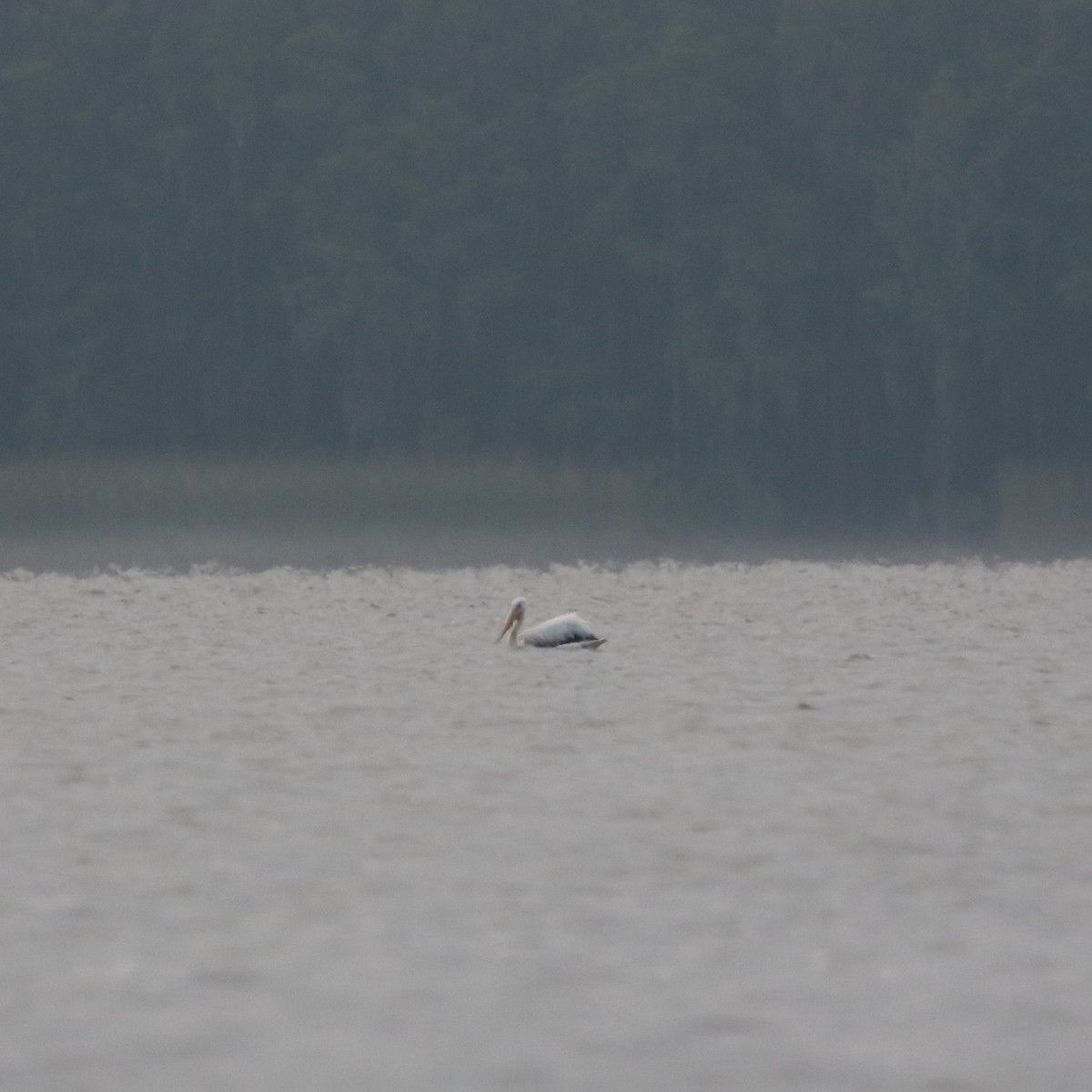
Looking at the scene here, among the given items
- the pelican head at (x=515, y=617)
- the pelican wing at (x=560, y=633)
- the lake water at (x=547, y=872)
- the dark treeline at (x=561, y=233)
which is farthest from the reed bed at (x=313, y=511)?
the lake water at (x=547, y=872)

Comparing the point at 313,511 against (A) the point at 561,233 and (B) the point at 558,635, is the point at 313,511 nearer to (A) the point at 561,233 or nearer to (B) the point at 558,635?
(A) the point at 561,233

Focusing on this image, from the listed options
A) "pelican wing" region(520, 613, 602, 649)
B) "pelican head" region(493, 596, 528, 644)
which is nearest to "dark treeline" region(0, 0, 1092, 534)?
"pelican head" region(493, 596, 528, 644)

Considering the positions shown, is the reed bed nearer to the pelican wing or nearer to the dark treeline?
the dark treeline

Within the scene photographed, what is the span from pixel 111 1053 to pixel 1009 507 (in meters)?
63.7

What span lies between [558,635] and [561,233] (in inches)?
2172

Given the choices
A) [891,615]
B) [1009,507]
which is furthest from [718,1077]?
[1009,507]

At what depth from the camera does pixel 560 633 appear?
22875mm

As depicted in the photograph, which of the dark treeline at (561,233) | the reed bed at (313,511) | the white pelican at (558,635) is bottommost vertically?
the reed bed at (313,511)

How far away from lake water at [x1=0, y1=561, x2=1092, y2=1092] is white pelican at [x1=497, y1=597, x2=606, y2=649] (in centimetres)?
33

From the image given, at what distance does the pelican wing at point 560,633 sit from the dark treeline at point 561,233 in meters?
47.4

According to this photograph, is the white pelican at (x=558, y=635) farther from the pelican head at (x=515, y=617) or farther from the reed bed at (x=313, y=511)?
the reed bed at (x=313, y=511)

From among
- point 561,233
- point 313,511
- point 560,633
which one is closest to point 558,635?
point 560,633

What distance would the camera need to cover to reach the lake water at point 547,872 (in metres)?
8.17

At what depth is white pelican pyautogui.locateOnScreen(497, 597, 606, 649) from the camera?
22.8m
